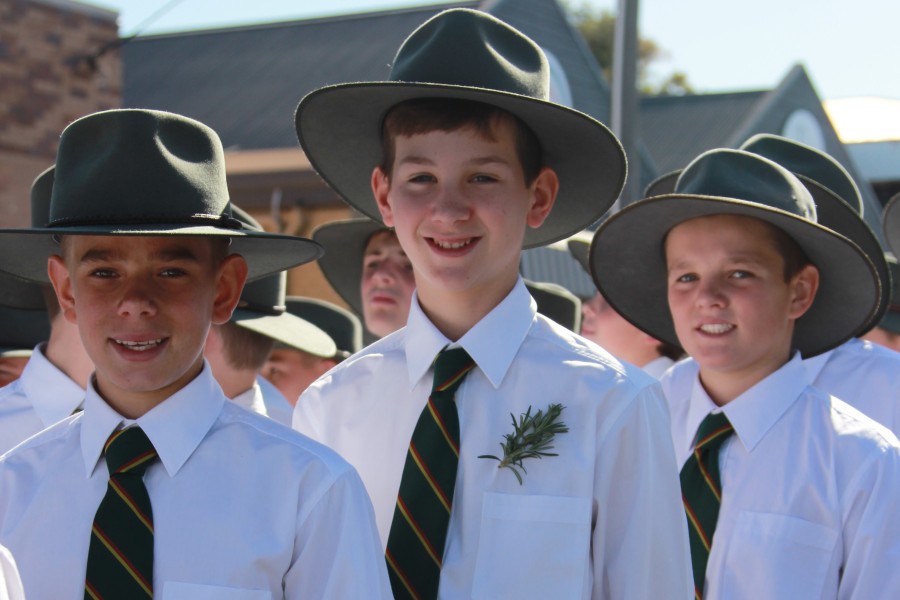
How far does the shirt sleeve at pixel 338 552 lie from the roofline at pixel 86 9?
13502 mm

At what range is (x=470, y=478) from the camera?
300cm

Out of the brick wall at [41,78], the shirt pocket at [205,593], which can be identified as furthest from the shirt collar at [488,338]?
the brick wall at [41,78]

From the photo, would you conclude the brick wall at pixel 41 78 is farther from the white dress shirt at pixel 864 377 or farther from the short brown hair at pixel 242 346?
the white dress shirt at pixel 864 377

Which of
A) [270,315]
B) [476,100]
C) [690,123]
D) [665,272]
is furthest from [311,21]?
[476,100]

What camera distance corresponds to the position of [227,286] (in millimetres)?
3021

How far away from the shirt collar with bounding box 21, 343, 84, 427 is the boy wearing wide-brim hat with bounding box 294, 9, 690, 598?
3.56ft

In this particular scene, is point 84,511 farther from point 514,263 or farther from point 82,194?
Answer: point 514,263

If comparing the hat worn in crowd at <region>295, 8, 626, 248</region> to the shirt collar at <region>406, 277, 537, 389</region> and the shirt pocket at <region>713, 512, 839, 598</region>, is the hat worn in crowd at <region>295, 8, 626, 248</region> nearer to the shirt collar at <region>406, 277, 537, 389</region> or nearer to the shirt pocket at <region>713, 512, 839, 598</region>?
the shirt collar at <region>406, 277, 537, 389</region>

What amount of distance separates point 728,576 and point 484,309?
1.08 m

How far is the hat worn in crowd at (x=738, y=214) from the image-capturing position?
3.93 m

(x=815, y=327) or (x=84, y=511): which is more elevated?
(x=815, y=327)

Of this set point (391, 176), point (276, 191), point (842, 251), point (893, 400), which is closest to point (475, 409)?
point (391, 176)

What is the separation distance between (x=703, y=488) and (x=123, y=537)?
1778 millimetres

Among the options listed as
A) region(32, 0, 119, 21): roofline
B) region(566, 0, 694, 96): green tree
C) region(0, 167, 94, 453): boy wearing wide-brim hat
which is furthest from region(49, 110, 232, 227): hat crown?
region(566, 0, 694, 96): green tree
